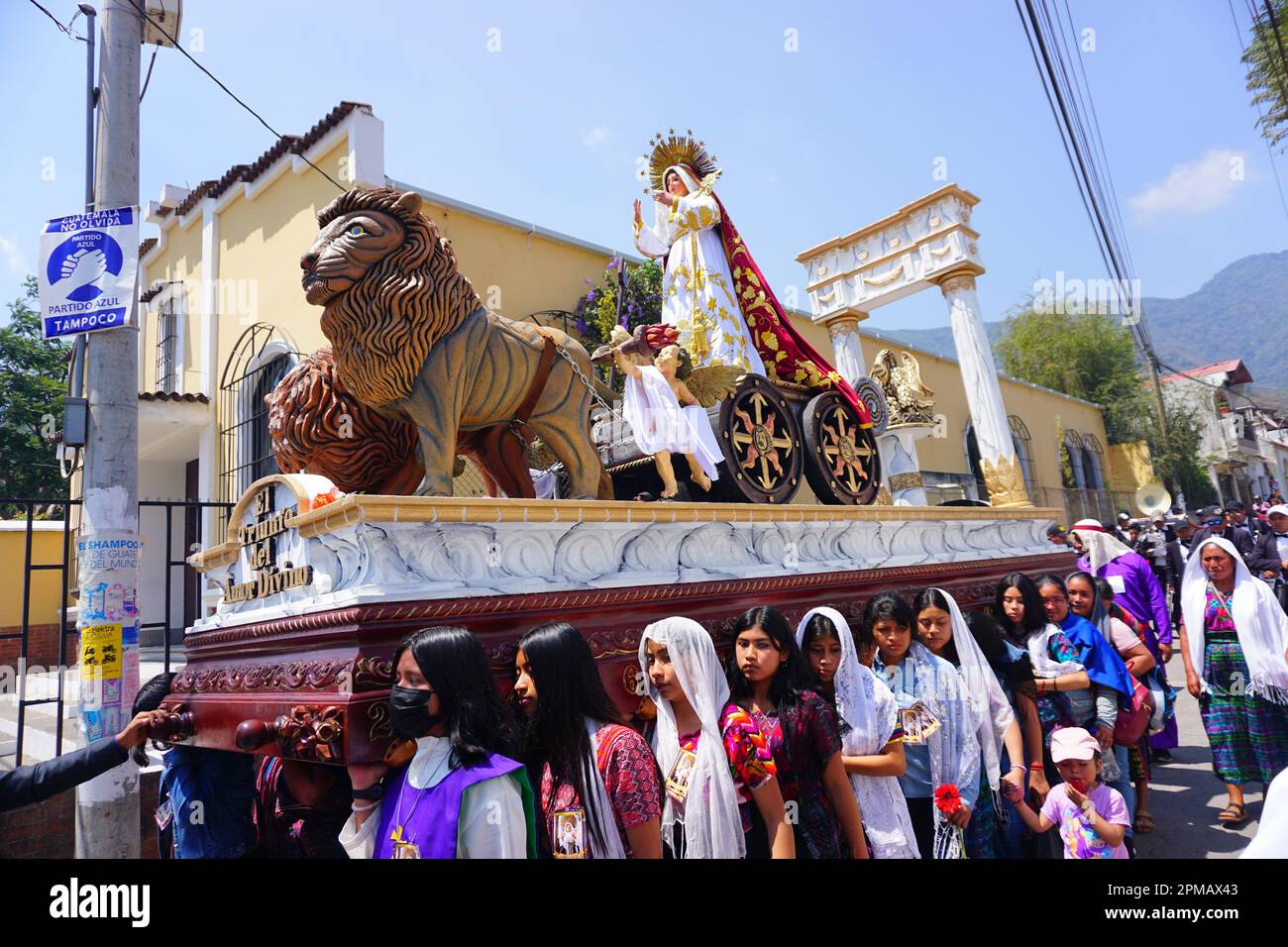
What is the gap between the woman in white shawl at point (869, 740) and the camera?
102 inches

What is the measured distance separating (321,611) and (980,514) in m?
4.49

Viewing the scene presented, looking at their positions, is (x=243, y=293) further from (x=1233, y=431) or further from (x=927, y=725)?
(x=1233, y=431)

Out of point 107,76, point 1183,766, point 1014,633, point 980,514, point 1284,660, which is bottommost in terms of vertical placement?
point 1183,766

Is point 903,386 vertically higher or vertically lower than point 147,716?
higher

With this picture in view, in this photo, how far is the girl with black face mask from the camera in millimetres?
1734

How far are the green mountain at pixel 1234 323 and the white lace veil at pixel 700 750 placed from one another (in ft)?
185

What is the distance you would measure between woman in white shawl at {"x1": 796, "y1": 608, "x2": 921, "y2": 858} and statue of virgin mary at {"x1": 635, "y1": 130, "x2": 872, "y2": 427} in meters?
2.49

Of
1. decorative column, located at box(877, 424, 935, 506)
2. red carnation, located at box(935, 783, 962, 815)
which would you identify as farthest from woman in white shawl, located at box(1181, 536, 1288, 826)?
decorative column, located at box(877, 424, 935, 506)

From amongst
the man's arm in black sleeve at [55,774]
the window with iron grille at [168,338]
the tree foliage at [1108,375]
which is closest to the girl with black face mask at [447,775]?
the man's arm in black sleeve at [55,774]

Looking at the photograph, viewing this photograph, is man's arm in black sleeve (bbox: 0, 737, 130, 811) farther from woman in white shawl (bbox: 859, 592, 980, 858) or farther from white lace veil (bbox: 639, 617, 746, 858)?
woman in white shawl (bbox: 859, 592, 980, 858)

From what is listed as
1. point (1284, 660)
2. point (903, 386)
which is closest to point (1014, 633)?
point (1284, 660)

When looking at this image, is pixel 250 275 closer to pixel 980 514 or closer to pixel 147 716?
pixel 147 716

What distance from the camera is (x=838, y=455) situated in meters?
5.15

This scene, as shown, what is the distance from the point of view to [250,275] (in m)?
8.41
